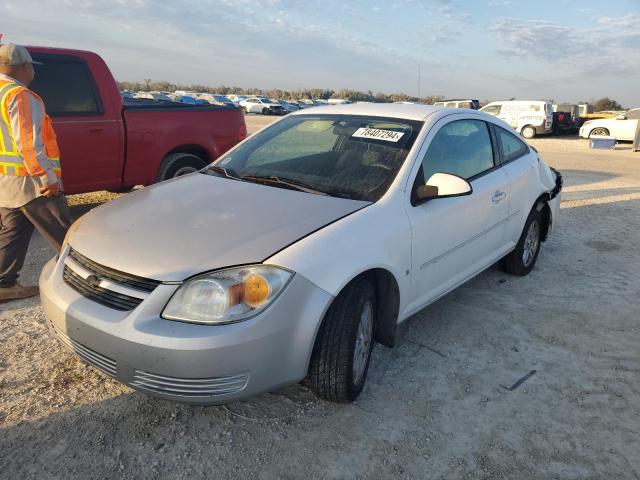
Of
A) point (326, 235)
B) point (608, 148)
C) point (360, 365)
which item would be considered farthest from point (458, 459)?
point (608, 148)

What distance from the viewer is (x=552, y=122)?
23328mm

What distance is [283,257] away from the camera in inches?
94.0

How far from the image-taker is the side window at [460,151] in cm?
344

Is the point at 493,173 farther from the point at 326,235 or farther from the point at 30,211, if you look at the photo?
the point at 30,211

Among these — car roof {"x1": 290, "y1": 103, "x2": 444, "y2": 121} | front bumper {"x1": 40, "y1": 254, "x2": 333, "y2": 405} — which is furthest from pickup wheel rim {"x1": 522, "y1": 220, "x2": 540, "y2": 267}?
front bumper {"x1": 40, "y1": 254, "x2": 333, "y2": 405}

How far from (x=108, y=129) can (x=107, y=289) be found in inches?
146

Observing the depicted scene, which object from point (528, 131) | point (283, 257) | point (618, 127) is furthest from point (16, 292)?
point (528, 131)

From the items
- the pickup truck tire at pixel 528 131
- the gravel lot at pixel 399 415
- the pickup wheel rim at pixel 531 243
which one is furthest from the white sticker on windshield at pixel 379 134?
the pickup truck tire at pixel 528 131

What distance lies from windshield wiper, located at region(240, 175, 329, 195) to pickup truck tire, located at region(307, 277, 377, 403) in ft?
2.28

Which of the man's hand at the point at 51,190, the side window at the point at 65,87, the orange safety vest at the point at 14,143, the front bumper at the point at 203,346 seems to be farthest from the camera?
the side window at the point at 65,87

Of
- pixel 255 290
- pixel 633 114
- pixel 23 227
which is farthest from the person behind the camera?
pixel 633 114

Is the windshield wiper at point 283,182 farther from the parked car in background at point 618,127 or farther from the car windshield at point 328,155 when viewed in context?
the parked car in background at point 618,127

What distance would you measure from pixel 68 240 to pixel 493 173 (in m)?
3.06

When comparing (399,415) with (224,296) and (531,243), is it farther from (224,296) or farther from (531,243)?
(531,243)
